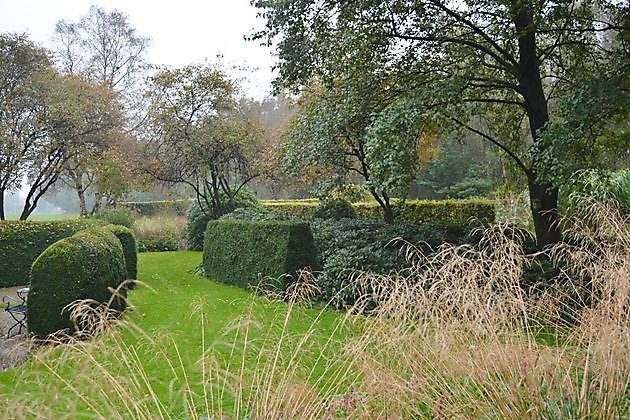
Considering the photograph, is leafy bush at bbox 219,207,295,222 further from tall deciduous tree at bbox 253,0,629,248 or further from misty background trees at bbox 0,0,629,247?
tall deciduous tree at bbox 253,0,629,248

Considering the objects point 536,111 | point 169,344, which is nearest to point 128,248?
point 169,344

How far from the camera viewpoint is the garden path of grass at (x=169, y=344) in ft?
6.01

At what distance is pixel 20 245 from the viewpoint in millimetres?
10305

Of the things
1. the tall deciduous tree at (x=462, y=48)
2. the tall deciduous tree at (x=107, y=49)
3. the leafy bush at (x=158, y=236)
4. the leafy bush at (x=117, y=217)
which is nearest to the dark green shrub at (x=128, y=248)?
the tall deciduous tree at (x=462, y=48)

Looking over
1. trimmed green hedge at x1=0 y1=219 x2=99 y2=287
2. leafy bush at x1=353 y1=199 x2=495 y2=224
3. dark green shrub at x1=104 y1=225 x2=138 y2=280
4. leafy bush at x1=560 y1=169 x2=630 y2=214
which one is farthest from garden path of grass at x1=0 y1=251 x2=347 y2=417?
leafy bush at x1=353 y1=199 x2=495 y2=224

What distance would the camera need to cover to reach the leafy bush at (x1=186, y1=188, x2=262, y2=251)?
1435 cm

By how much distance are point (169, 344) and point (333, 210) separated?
341 inches

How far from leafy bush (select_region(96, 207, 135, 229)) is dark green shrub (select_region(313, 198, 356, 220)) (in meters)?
5.92

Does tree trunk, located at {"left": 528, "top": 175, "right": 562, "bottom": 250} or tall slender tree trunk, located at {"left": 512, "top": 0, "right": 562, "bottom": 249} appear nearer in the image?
tall slender tree trunk, located at {"left": 512, "top": 0, "right": 562, "bottom": 249}

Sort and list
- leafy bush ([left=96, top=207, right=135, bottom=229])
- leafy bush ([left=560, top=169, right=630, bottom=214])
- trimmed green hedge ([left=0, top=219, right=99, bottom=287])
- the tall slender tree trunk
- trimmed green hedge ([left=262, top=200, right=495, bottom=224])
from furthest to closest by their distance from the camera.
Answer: leafy bush ([left=96, top=207, right=135, bottom=229]) < trimmed green hedge ([left=262, top=200, right=495, bottom=224]) < trimmed green hedge ([left=0, top=219, right=99, bottom=287]) < the tall slender tree trunk < leafy bush ([left=560, top=169, right=630, bottom=214])

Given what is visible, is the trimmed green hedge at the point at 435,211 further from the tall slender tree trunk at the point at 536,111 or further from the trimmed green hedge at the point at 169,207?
the trimmed green hedge at the point at 169,207

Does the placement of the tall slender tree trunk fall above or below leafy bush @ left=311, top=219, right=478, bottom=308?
above

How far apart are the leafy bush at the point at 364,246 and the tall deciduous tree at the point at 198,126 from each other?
15.5ft

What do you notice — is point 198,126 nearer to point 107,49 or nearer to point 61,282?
point 61,282
